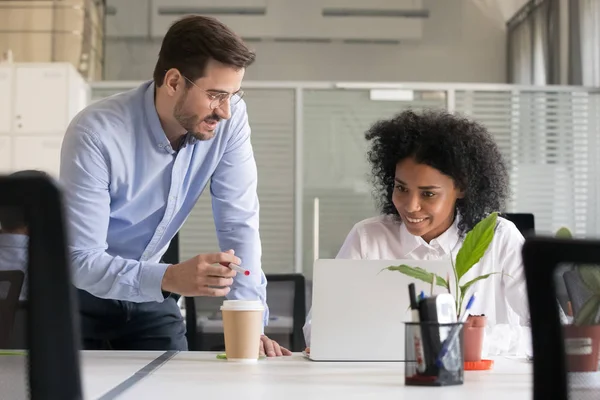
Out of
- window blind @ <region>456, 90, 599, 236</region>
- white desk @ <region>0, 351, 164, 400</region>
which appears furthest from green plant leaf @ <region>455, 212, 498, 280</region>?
window blind @ <region>456, 90, 599, 236</region>

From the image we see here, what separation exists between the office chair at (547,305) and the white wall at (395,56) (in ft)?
19.0

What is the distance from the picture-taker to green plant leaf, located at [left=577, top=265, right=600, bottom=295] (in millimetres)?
952

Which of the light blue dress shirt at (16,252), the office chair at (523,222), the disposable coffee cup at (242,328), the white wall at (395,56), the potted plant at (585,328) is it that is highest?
the white wall at (395,56)

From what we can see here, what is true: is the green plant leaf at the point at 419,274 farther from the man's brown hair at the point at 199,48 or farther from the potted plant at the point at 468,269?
the man's brown hair at the point at 199,48

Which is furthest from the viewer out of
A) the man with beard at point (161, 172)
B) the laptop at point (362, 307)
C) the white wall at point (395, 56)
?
the white wall at point (395, 56)

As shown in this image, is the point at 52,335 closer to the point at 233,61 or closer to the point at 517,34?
the point at 233,61

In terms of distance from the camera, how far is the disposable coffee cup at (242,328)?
183cm

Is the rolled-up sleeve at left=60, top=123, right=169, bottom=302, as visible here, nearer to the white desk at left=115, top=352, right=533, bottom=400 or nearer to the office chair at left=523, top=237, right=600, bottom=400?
the white desk at left=115, top=352, right=533, bottom=400

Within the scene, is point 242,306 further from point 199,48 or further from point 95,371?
point 199,48

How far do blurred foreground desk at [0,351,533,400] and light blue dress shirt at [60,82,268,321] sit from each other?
0.66 feet

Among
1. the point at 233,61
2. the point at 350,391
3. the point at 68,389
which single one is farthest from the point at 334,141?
the point at 68,389

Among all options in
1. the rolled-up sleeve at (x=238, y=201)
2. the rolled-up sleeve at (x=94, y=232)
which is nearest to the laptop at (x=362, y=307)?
the rolled-up sleeve at (x=94, y=232)

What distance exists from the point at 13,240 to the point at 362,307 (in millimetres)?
1019

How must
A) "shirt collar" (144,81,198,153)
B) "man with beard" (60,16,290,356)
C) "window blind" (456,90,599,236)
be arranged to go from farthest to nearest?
1. "window blind" (456,90,599,236)
2. "shirt collar" (144,81,198,153)
3. "man with beard" (60,16,290,356)
